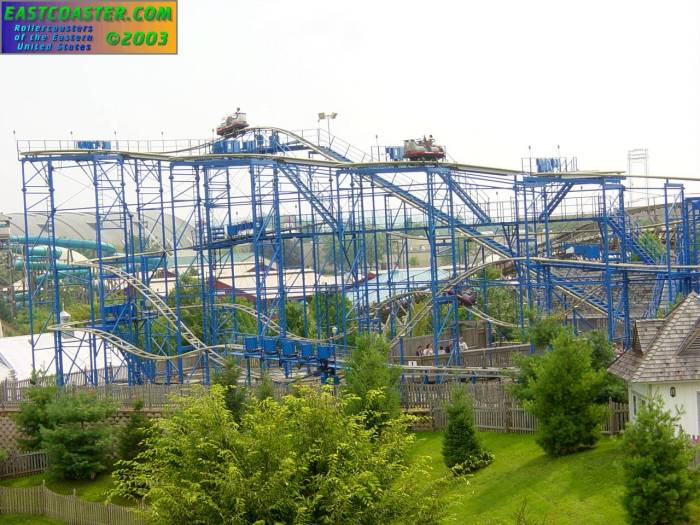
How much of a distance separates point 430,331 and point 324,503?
41.2m

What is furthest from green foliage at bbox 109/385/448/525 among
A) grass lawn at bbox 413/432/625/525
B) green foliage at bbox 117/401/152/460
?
green foliage at bbox 117/401/152/460

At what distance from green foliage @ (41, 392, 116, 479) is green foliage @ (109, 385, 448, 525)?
582 inches

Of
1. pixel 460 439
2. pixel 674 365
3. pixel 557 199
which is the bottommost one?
pixel 460 439

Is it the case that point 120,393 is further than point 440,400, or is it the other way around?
point 120,393

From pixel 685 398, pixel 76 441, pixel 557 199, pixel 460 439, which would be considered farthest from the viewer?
pixel 557 199

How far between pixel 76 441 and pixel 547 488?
49.7ft

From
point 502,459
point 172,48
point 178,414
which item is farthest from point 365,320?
point 178,414

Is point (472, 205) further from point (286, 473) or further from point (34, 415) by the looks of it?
point (286, 473)

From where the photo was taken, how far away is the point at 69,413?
111 feet

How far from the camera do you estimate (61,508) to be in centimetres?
3053

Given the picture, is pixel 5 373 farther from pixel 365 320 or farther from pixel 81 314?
pixel 81 314

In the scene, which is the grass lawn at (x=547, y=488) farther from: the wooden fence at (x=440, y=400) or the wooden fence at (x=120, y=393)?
the wooden fence at (x=120, y=393)

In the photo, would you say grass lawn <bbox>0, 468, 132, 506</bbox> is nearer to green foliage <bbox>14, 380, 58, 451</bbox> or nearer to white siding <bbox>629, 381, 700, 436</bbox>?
green foliage <bbox>14, 380, 58, 451</bbox>

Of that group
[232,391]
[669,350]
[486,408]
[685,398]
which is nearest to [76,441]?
[232,391]
